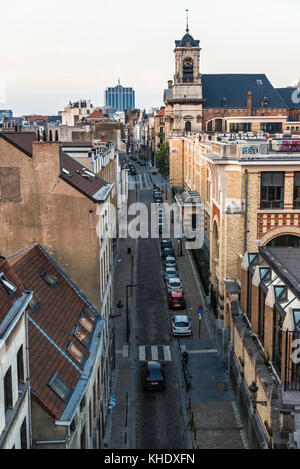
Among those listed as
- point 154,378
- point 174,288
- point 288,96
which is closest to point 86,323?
point 154,378

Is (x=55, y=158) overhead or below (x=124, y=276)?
overhead

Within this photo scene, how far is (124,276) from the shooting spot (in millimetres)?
57375

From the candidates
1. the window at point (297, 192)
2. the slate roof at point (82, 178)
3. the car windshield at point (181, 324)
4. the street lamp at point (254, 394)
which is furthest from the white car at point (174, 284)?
the street lamp at point (254, 394)

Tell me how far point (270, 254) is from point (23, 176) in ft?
45.7

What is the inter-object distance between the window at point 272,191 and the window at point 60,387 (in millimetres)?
19579

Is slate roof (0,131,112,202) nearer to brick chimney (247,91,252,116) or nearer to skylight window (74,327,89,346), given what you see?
skylight window (74,327,89,346)

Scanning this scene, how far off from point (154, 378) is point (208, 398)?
11.5ft

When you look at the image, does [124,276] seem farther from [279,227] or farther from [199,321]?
[279,227]

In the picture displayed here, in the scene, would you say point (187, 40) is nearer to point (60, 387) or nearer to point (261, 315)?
point (261, 315)

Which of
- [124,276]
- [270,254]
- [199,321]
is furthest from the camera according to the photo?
[124,276]

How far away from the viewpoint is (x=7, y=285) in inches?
686

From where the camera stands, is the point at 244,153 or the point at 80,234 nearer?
the point at 80,234
